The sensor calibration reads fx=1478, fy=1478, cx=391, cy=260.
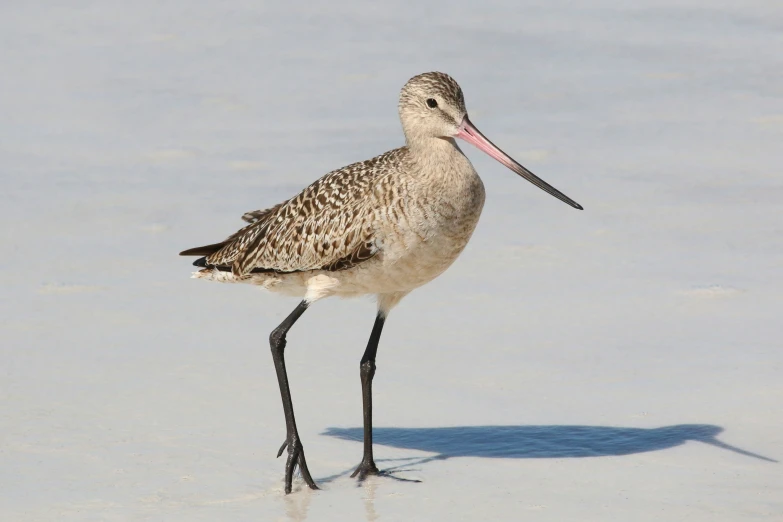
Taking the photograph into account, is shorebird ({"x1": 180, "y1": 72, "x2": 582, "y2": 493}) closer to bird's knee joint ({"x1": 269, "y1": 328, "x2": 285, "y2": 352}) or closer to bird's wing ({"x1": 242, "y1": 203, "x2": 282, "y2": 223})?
bird's knee joint ({"x1": 269, "y1": 328, "x2": 285, "y2": 352})

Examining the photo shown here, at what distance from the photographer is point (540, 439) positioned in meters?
7.32

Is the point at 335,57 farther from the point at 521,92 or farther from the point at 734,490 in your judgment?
the point at 734,490

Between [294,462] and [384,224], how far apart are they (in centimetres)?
117

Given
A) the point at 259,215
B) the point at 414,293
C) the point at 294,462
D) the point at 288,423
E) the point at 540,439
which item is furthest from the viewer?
the point at 414,293

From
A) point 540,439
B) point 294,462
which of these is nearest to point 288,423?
point 294,462

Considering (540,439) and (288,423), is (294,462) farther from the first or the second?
(540,439)

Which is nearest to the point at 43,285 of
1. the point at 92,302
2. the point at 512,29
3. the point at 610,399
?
the point at 92,302

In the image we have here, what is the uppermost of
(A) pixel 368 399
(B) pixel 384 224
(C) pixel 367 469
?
(B) pixel 384 224

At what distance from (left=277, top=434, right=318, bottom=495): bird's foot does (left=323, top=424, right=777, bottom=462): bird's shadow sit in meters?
0.64

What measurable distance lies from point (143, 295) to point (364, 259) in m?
2.68

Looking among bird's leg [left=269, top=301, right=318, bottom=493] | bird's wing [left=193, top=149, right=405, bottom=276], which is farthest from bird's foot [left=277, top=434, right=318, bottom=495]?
bird's wing [left=193, top=149, right=405, bottom=276]

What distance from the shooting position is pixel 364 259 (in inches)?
271

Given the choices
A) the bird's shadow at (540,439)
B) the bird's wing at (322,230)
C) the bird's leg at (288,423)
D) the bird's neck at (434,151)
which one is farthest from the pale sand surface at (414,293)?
the bird's neck at (434,151)

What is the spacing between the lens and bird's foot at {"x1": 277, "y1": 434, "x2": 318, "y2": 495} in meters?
6.79
